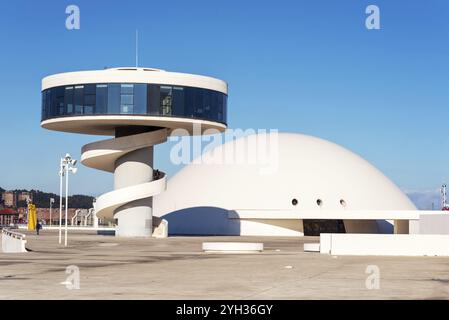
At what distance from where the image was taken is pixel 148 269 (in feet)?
98.5

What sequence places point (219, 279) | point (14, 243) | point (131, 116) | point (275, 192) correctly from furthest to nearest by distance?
point (275, 192), point (131, 116), point (14, 243), point (219, 279)

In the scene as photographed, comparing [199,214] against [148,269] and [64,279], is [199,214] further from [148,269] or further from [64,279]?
[64,279]

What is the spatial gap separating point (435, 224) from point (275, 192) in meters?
20.3

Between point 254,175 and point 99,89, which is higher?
point 99,89

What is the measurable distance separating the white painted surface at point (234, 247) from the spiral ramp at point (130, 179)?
949 inches

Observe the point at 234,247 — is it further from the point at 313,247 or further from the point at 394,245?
the point at 394,245

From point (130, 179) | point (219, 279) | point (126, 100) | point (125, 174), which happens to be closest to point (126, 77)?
point (126, 100)

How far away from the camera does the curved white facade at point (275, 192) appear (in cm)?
8750

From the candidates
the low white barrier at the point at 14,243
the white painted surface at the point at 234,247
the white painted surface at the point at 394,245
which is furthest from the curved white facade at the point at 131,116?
the white painted surface at the point at 394,245

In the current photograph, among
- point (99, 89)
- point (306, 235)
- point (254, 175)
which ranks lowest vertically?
point (306, 235)

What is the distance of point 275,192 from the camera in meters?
89.5

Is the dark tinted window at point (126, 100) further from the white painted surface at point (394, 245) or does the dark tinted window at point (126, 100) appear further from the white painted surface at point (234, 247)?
the white painted surface at point (394, 245)

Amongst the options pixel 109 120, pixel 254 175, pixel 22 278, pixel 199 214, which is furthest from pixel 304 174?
pixel 22 278

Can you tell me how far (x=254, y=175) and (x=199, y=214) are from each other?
781 cm
